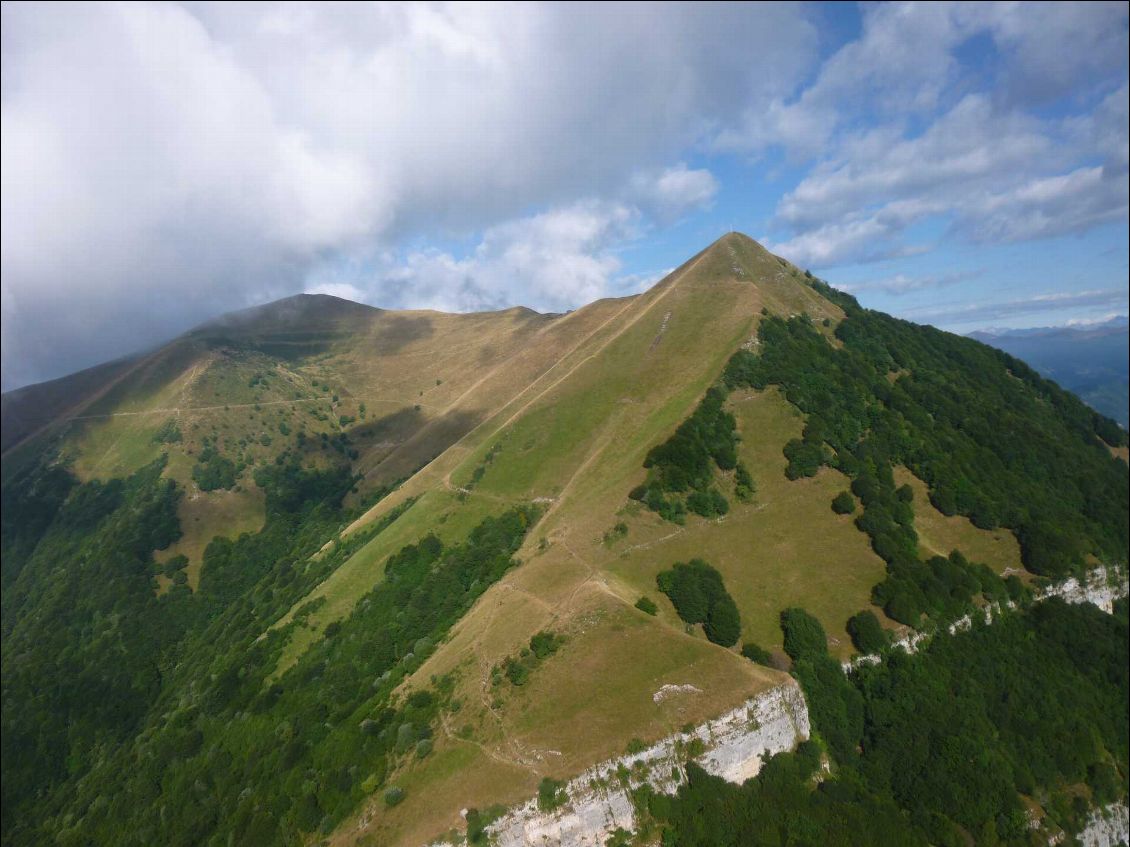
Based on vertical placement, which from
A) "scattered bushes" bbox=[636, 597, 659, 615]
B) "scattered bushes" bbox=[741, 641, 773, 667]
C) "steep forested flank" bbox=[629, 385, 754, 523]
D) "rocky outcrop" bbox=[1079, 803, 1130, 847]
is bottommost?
"rocky outcrop" bbox=[1079, 803, 1130, 847]

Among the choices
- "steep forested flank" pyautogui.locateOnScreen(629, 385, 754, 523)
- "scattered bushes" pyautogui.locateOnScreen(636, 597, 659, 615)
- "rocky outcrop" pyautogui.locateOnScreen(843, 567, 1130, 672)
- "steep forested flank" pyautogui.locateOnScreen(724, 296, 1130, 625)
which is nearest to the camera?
"scattered bushes" pyautogui.locateOnScreen(636, 597, 659, 615)

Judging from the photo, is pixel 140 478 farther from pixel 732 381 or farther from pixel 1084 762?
pixel 1084 762

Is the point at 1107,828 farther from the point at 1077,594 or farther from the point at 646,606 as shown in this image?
the point at 646,606

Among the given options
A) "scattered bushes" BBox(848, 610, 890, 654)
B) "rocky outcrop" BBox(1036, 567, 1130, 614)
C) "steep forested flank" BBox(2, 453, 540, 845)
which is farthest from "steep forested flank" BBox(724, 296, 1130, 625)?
"steep forested flank" BBox(2, 453, 540, 845)

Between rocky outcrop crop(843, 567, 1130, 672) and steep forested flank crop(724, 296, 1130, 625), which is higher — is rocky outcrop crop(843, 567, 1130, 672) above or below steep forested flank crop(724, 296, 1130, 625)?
below

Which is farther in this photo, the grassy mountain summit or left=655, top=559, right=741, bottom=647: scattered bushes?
left=655, top=559, right=741, bottom=647: scattered bushes

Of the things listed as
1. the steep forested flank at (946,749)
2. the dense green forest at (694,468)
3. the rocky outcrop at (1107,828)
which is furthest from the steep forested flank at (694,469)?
the rocky outcrop at (1107,828)

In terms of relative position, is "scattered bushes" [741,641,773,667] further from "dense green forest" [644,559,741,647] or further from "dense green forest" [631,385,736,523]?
"dense green forest" [631,385,736,523]

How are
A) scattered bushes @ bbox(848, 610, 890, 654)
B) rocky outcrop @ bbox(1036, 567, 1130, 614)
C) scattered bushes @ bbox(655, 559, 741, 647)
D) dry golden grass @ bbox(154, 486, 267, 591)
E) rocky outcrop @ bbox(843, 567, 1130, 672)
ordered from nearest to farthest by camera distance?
scattered bushes @ bbox(848, 610, 890, 654) < scattered bushes @ bbox(655, 559, 741, 647) < rocky outcrop @ bbox(843, 567, 1130, 672) < rocky outcrop @ bbox(1036, 567, 1130, 614) < dry golden grass @ bbox(154, 486, 267, 591)
